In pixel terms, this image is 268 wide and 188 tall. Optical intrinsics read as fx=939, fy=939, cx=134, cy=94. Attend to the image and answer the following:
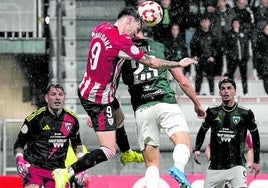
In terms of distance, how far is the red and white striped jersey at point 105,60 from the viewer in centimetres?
947

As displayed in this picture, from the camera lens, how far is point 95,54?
956 centimetres

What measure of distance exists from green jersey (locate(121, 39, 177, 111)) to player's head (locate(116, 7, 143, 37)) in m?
0.29

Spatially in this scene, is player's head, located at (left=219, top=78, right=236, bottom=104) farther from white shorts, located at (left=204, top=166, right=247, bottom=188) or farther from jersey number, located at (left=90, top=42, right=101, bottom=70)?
jersey number, located at (left=90, top=42, right=101, bottom=70)

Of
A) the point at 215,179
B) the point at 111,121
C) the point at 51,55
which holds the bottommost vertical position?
the point at 215,179

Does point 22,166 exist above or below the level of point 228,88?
below

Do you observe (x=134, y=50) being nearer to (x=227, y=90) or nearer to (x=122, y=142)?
(x=122, y=142)

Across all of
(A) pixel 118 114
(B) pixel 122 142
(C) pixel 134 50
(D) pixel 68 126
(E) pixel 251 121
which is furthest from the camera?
(E) pixel 251 121

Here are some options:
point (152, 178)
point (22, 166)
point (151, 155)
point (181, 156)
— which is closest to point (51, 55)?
point (22, 166)

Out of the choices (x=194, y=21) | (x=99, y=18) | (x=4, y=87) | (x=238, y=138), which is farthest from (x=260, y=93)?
(x=238, y=138)

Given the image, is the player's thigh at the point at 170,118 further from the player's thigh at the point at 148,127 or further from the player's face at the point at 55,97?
the player's face at the point at 55,97

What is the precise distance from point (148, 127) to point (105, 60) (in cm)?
92

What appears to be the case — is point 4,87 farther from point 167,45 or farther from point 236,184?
point 236,184

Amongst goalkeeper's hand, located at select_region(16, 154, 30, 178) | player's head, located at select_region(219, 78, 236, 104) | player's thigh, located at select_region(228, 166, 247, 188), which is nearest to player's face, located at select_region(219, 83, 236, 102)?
player's head, located at select_region(219, 78, 236, 104)

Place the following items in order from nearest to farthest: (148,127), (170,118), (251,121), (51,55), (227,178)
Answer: (170,118) → (148,127) → (251,121) → (227,178) → (51,55)
